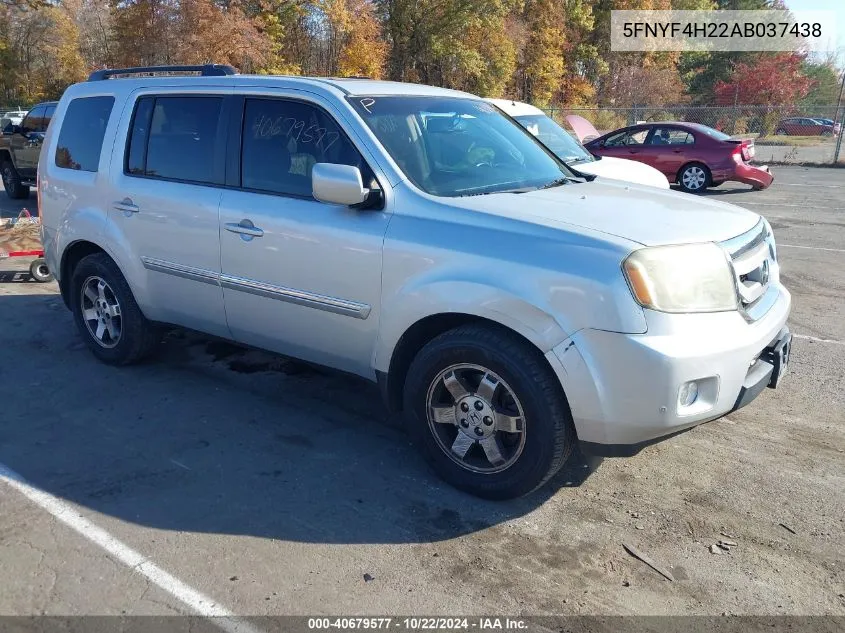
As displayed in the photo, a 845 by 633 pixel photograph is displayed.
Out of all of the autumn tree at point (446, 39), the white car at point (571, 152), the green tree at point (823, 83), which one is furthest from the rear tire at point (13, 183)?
the green tree at point (823, 83)

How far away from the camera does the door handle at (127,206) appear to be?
487 centimetres

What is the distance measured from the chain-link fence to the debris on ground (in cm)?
2370

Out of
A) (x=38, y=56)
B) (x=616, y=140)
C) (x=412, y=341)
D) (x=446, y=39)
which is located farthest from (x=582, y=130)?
(x=38, y=56)

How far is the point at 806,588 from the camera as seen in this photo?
2.96 meters

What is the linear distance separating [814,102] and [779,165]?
112 feet

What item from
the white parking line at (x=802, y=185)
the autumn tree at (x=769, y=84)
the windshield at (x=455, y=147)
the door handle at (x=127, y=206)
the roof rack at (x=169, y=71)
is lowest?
the white parking line at (x=802, y=185)

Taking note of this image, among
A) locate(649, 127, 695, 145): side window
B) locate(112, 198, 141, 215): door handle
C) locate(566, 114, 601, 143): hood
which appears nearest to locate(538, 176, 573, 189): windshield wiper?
locate(112, 198, 141, 215): door handle

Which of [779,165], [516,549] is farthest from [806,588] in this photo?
[779,165]

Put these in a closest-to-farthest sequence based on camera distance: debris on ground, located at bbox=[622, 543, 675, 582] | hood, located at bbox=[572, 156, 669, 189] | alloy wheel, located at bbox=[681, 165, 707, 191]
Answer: debris on ground, located at bbox=[622, 543, 675, 582], hood, located at bbox=[572, 156, 669, 189], alloy wheel, located at bbox=[681, 165, 707, 191]

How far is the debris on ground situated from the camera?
3062 mm

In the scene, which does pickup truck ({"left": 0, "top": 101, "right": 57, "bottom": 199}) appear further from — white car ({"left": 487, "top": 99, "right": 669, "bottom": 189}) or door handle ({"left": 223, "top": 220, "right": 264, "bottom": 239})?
door handle ({"left": 223, "top": 220, "right": 264, "bottom": 239})

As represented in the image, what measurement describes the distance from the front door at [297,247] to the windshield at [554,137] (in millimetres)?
6213

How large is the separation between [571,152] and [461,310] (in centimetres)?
718

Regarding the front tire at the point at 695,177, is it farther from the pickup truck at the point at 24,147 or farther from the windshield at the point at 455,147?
the pickup truck at the point at 24,147
